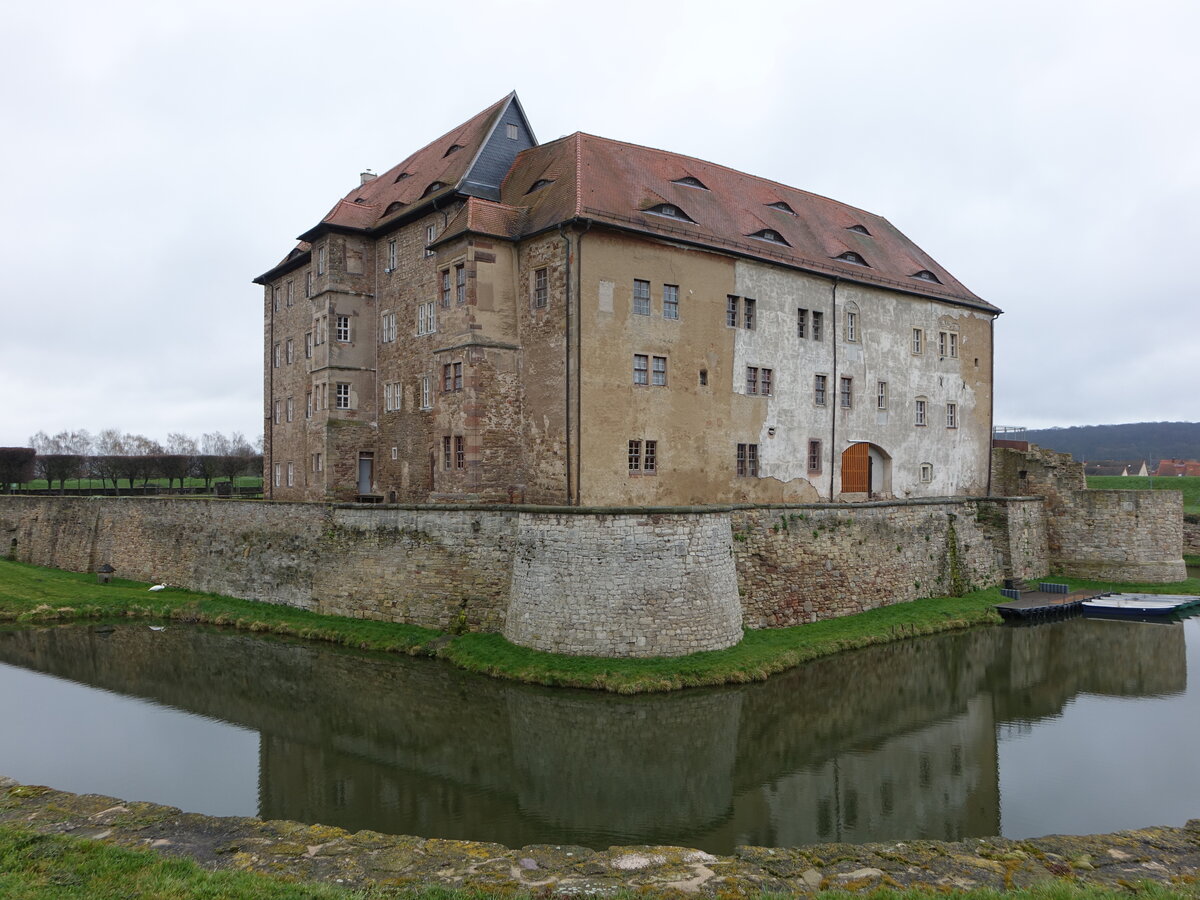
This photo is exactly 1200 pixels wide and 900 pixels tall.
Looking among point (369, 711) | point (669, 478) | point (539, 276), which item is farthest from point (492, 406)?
point (369, 711)

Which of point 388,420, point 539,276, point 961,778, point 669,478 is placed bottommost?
point 961,778

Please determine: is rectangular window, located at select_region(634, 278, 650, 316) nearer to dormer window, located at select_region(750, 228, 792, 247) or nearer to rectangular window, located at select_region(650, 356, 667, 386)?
rectangular window, located at select_region(650, 356, 667, 386)

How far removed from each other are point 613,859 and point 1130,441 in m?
146

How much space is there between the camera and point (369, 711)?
56.7 feet

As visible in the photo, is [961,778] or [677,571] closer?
[961,778]

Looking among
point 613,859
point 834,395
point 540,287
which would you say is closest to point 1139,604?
point 834,395

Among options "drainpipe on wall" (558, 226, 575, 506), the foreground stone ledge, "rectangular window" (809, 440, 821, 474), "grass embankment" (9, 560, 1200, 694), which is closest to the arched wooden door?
"rectangular window" (809, 440, 821, 474)

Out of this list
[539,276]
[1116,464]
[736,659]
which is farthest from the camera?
[1116,464]

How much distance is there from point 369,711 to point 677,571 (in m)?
7.42

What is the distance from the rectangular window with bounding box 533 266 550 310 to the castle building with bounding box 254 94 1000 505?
0.22ft

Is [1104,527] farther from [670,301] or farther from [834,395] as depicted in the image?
[670,301]

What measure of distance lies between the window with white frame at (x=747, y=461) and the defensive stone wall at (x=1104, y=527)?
14.7m

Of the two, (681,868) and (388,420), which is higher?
(388,420)

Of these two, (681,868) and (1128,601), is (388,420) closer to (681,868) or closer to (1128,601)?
(681,868)
